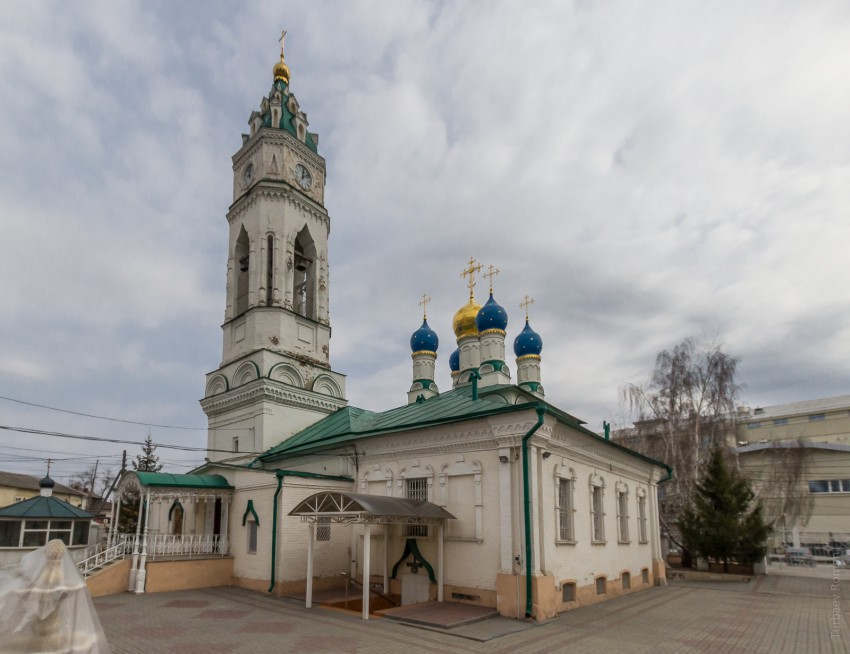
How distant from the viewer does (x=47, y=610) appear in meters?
5.22

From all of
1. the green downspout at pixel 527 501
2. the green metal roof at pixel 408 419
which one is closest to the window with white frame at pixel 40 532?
the green metal roof at pixel 408 419

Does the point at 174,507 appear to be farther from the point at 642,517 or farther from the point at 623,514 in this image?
the point at 642,517

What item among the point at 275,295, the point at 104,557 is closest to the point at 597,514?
the point at 104,557

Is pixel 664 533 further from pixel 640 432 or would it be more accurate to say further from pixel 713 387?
pixel 713 387

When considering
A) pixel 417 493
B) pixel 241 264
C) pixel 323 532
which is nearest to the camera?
pixel 417 493

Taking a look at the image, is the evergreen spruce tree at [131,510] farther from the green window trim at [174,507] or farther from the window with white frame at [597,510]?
the window with white frame at [597,510]

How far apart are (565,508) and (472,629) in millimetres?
4441

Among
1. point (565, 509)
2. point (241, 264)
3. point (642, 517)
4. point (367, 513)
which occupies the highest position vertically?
point (241, 264)

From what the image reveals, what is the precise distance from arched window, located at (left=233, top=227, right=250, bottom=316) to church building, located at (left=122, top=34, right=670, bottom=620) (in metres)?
0.06

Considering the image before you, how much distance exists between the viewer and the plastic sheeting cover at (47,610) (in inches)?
199

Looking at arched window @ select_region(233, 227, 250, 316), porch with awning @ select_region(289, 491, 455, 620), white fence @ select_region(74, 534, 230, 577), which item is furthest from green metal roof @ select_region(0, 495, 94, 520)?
arched window @ select_region(233, 227, 250, 316)

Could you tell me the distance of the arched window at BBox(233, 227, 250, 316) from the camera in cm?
2397

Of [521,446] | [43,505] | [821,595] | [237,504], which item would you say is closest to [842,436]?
[821,595]

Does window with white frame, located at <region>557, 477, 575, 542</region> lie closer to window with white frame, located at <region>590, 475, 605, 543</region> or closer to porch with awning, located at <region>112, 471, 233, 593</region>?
window with white frame, located at <region>590, 475, 605, 543</region>
